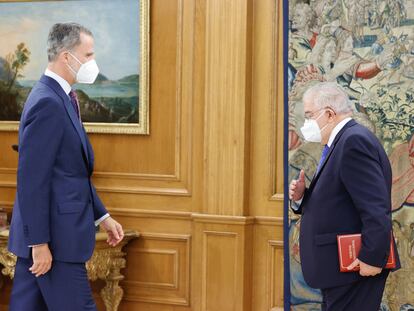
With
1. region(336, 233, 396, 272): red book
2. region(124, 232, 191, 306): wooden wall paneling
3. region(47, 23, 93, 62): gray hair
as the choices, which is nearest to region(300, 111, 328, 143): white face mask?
region(336, 233, 396, 272): red book

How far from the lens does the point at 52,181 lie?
3.93 metres

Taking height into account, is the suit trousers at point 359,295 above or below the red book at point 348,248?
below

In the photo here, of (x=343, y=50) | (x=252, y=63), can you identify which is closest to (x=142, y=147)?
(x=252, y=63)

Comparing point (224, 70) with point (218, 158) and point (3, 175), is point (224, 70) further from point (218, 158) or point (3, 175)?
point (3, 175)

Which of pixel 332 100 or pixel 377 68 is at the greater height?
pixel 377 68

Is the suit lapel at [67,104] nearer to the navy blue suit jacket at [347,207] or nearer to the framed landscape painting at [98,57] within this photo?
the navy blue suit jacket at [347,207]

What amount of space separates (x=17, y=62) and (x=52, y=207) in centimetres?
287

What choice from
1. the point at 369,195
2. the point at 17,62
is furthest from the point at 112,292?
the point at 369,195

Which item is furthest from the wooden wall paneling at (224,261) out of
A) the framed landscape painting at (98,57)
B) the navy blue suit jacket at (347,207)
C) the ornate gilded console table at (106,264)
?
the navy blue suit jacket at (347,207)

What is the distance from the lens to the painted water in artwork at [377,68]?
510 cm

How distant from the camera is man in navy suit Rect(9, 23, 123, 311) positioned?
3861 millimetres

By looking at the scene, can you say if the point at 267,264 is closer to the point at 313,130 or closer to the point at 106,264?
the point at 106,264

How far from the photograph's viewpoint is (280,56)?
19.2 ft

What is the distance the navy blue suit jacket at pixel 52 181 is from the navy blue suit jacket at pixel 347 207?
1035 mm
